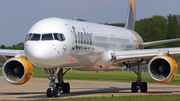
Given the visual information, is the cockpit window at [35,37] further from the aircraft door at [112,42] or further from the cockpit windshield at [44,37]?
the aircraft door at [112,42]

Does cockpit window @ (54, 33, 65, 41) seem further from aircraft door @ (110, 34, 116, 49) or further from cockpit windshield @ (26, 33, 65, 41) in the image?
aircraft door @ (110, 34, 116, 49)

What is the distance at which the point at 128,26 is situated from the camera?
3400cm

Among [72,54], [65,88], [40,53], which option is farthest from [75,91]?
[40,53]

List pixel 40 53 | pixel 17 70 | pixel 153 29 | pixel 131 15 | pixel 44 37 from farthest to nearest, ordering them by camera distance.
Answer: pixel 153 29, pixel 131 15, pixel 17 70, pixel 44 37, pixel 40 53

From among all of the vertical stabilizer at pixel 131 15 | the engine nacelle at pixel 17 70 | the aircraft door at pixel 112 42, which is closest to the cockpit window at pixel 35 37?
the engine nacelle at pixel 17 70

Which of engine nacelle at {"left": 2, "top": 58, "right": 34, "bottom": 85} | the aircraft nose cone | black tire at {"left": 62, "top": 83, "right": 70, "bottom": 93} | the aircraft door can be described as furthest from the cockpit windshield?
the aircraft door

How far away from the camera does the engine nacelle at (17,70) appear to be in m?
19.5

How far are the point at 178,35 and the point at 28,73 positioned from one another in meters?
86.2

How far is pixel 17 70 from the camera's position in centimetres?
2016

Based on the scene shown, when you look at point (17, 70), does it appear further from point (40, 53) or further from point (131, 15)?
point (131, 15)

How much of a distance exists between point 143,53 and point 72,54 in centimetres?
556

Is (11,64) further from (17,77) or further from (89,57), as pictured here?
(89,57)

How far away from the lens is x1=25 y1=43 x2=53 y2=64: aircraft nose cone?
17.0m

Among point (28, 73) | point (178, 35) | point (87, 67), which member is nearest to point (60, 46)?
point (28, 73)
